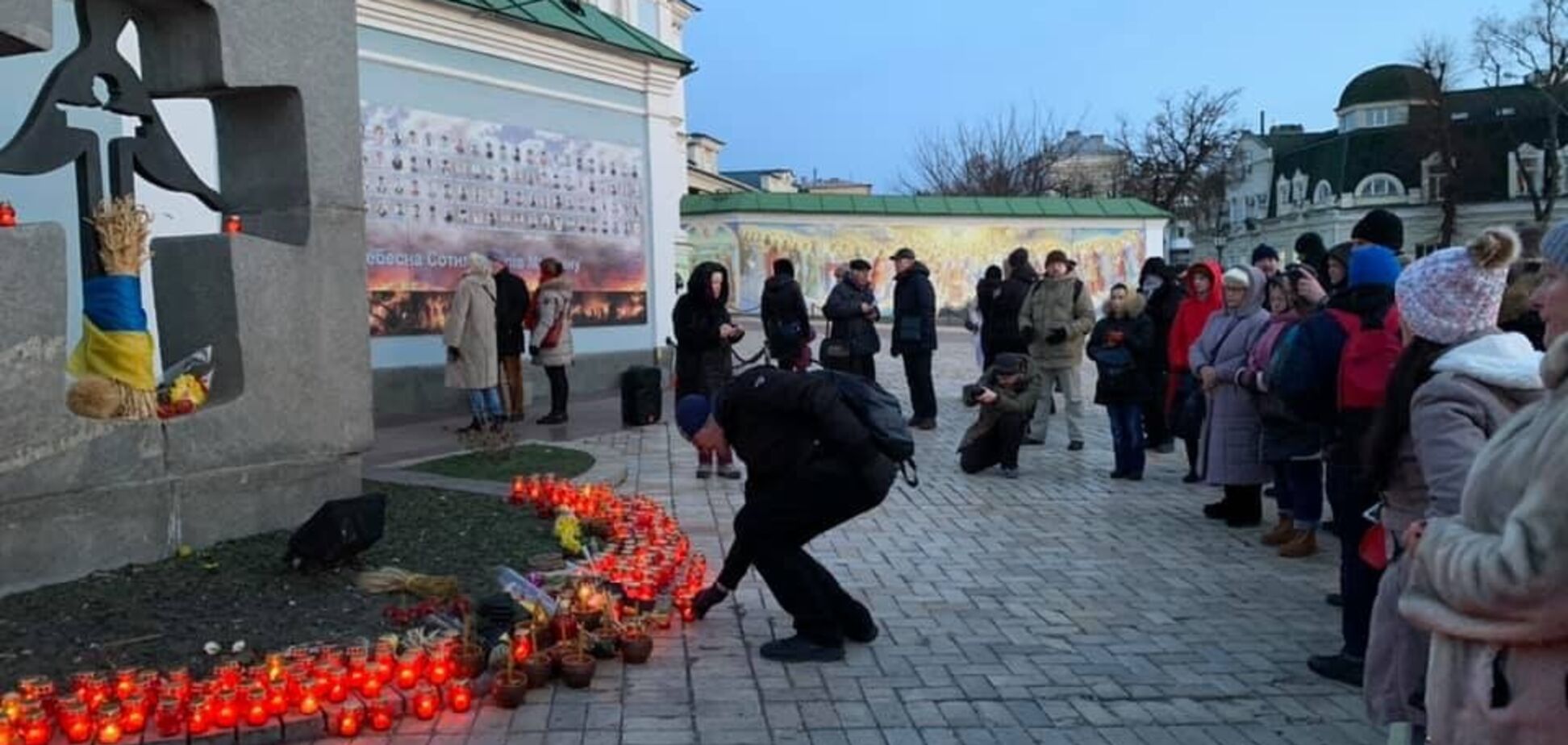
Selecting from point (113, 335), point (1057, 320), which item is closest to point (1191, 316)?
Answer: point (1057, 320)

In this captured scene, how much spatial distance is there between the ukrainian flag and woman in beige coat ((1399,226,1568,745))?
627cm

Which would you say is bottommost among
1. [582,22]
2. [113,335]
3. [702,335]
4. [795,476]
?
[795,476]

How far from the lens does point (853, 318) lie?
525 inches

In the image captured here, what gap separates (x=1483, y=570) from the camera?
91.0 inches

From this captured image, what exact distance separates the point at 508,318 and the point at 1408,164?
5860 cm

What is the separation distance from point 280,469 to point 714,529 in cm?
268

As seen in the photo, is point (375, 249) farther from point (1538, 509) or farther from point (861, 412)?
point (1538, 509)

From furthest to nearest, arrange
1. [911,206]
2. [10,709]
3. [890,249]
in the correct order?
[911,206] < [890,249] < [10,709]

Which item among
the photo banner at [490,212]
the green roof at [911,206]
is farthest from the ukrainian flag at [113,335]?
the green roof at [911,206]

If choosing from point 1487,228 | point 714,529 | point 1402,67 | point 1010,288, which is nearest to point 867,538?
point 714,529

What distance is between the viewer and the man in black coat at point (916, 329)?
1334 centimetres

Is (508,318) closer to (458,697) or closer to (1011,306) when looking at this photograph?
(1011,306)

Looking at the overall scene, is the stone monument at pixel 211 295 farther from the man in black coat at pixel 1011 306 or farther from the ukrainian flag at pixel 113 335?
the man in black coat at pixel 1011 306

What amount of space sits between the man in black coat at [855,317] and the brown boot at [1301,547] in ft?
20.1
